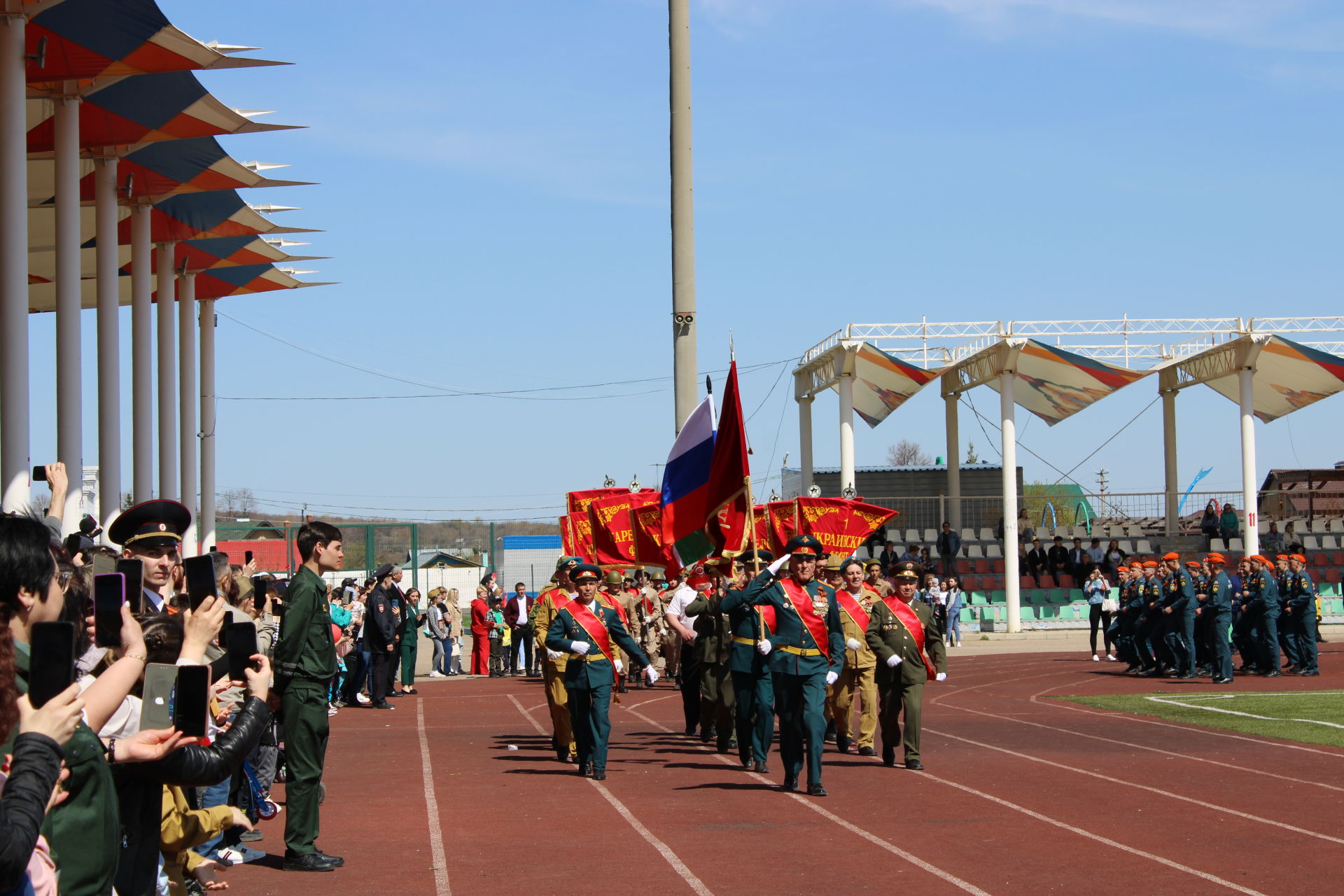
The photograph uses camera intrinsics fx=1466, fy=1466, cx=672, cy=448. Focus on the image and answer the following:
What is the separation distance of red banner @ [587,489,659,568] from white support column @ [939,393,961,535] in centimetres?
2289

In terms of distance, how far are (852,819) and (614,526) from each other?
9062 mm

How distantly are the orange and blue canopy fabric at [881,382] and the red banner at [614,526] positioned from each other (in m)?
16.8

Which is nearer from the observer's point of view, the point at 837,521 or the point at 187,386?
the point at 837,521

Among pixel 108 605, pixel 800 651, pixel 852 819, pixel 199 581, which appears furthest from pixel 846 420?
pixel 108 605

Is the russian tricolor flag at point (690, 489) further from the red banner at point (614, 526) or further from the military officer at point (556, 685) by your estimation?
the red banner at point (614, 526)

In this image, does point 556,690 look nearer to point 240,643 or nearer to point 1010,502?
point 240,643

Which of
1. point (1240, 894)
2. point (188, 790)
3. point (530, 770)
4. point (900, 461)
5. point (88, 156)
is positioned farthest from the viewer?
point (900, 461)

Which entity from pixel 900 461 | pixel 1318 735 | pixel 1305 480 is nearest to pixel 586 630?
pixel 1318 735

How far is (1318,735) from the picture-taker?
14.8 meters

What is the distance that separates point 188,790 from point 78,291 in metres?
14.9

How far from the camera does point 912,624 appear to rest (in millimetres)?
13398

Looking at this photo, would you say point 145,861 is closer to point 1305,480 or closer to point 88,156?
point 88,156

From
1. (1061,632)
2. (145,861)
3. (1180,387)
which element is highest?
(1180,387)

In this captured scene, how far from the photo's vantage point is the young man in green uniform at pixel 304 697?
27.6ft
